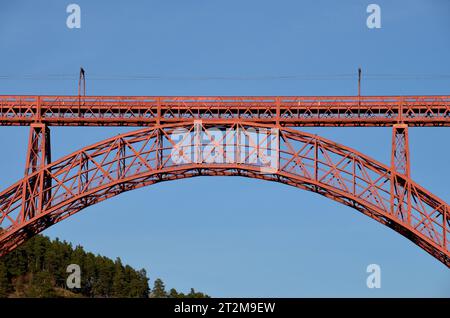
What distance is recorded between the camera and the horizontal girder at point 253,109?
6019 centimetres

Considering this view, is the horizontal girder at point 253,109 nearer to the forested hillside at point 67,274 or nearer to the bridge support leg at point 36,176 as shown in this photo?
the bridge support leg at point 36,176

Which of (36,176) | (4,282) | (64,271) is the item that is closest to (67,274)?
(64,271)

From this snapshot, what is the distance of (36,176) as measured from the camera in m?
60.6

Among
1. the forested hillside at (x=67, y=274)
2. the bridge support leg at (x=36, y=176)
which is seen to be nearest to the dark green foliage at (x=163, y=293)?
the forested hillside at (x=67, y=274)

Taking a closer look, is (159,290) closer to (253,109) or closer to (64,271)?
(64,271)

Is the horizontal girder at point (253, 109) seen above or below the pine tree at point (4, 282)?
above

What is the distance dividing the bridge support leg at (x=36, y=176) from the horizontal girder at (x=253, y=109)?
86cm

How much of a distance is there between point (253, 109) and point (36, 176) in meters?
12.8

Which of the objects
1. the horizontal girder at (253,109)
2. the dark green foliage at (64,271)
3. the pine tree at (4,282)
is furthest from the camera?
the dark green foliage at (64,271)

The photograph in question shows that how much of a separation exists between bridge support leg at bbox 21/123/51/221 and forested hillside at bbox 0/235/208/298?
5774cm

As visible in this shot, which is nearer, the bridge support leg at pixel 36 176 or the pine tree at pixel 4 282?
the bridge support leg at pixel 36 176
